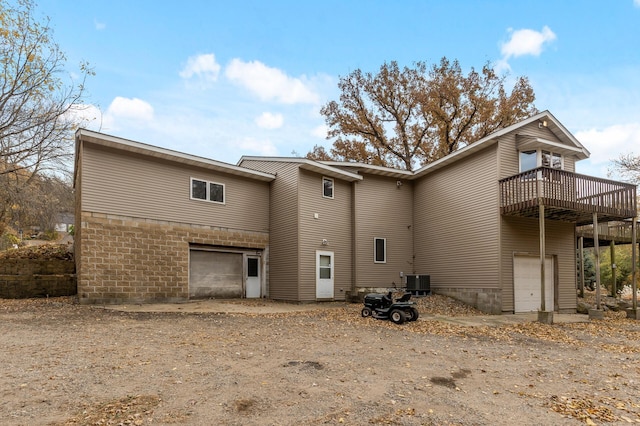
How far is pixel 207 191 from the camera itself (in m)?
15.0

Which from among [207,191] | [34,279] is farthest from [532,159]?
[34,279]

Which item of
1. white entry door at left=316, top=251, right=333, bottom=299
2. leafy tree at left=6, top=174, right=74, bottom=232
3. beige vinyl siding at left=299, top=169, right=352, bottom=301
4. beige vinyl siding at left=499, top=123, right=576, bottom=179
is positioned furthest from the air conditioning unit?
leafy tree at left=6, top=174, right=74, bottom=232

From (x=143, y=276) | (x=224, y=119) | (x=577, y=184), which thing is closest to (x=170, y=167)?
(x=143, y=276)

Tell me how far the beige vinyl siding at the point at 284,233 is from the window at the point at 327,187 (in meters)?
1.37

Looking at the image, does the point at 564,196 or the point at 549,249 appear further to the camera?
the point at 549,249

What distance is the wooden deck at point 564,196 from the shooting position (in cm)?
1277

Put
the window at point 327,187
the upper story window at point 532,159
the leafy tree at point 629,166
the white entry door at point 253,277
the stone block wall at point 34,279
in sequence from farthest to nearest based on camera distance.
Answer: the leafy tree at point 629,166 → the window at point 327,187 → the white entry door at point 253,277 → the upper story window at point 532,159 → the stone block wall at point 34,279

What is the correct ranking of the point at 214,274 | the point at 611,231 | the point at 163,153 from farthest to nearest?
the point at 611,231, the point at 214,274, the point at 163,153

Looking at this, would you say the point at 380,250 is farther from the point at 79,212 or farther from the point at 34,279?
the point at 34,279

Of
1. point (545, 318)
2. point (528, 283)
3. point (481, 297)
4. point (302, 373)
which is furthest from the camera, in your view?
point (528, 283)

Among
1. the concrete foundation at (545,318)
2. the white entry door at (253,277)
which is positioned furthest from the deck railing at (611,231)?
the white entry door at (253,277)

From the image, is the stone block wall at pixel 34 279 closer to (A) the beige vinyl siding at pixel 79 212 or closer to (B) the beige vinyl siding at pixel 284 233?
(A) the beige vinyl siding at pixel 79 212

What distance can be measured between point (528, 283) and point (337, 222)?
7.48 meters

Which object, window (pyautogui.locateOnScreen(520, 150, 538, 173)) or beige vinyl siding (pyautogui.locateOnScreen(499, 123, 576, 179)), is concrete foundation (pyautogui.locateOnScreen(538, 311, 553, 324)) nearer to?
beige vinyl siding (pyautogui.locateOnScreen(499, 123, 576, 179))
